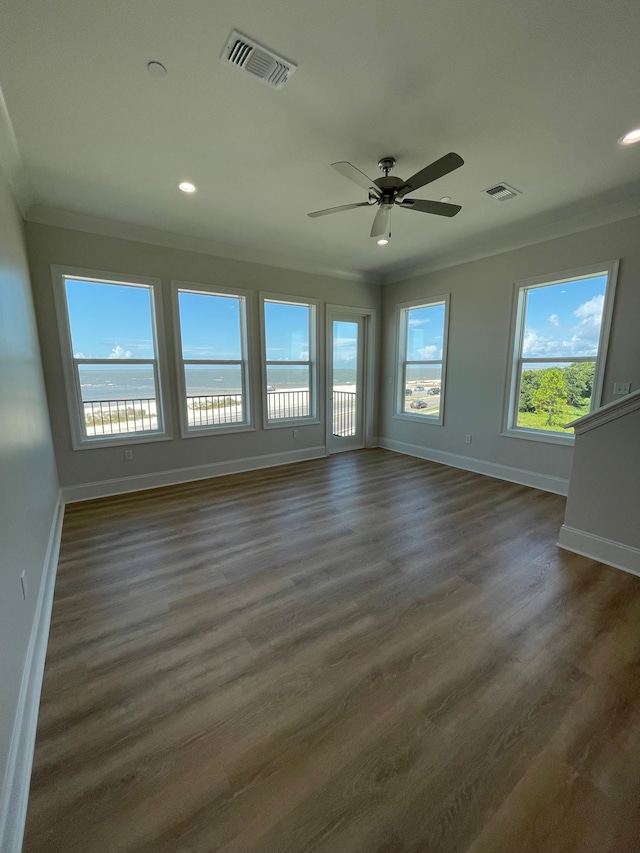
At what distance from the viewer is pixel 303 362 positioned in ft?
17.0

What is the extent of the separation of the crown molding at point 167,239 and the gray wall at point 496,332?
63.9 inches

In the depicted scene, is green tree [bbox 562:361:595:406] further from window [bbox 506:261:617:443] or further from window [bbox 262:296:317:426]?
window [bbox 262:296:317:426]

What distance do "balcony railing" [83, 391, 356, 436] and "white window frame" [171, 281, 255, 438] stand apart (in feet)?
0.21

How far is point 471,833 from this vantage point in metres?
1.06

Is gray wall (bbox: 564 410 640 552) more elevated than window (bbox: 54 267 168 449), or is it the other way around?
window (bbox: 54 267 168 449)

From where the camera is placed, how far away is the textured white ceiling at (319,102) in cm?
154

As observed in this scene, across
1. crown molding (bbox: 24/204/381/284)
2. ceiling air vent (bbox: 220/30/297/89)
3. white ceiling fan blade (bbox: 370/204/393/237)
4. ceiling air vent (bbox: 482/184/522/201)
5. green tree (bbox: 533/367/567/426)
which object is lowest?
green tree (bbox: 533/367/567/426)

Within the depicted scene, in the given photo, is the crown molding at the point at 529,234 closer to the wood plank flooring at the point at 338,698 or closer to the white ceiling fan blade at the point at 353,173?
the white ceiling fan blade at the point at 353,173

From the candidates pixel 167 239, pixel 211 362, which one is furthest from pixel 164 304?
pixel 211 362

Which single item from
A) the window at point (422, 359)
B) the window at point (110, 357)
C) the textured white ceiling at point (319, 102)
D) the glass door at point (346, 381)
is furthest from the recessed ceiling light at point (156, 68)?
the window at point (422, 359)

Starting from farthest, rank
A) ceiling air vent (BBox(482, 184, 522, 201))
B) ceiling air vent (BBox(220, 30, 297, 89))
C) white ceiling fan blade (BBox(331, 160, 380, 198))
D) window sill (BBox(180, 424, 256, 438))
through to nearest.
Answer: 1. window sill (BBox(180, 424, 256, 438))
2. ceiling air vent (BBox(482, 184, 522, 201))
3. white ceiling fan blade (BBox(331, 160, 380, 198))
4. ceiling air vent (BBox(220, 30, 297, 89))

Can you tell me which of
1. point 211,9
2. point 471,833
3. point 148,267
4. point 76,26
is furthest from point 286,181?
point 471,833

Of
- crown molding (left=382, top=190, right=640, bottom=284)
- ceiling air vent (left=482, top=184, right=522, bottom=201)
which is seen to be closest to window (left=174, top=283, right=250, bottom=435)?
crown molding (left=382, top=190, right=640, bottom=284)

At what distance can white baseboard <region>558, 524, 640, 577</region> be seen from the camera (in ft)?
7.85
